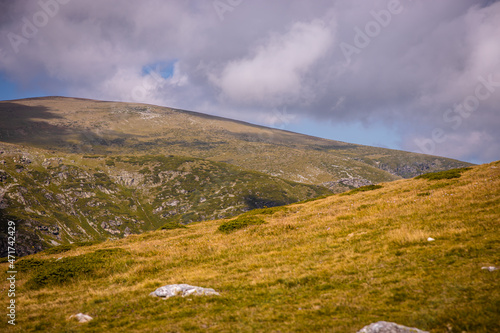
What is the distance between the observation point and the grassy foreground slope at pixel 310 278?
28.9 ft

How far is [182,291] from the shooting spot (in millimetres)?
12562

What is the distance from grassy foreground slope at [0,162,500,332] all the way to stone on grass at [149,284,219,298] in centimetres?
42

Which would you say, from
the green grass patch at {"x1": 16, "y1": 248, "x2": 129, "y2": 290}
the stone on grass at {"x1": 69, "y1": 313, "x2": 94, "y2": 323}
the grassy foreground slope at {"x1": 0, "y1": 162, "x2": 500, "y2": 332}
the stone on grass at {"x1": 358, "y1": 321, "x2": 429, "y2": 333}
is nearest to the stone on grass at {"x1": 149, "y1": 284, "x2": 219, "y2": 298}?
the grassy foreground slope at {"x1": 0, "y1": 162, "x2": 500, "y2": 332}

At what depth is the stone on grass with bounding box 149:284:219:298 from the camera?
12203mm

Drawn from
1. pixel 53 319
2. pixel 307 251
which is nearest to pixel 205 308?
pixel 53 319

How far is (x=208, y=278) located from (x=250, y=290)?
325 centimetres

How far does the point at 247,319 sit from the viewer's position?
946 centimetres

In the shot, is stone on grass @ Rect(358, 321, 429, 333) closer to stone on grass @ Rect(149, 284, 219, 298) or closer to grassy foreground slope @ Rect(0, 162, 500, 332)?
grassy foreground slope @ Rect(0, 162, 500, 332)

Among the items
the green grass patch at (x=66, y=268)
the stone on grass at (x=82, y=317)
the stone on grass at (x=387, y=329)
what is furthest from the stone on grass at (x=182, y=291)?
the green grass patch at (x=66, y=268)

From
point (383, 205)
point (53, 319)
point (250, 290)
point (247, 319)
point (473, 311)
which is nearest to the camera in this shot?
point (473, 311)

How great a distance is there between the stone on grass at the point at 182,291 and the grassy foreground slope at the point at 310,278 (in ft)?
1.38

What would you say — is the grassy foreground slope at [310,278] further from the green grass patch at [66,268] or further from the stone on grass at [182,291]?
the stone on grass at [182,291]

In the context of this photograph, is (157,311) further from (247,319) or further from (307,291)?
(307,291)

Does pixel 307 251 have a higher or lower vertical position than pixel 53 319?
higher
